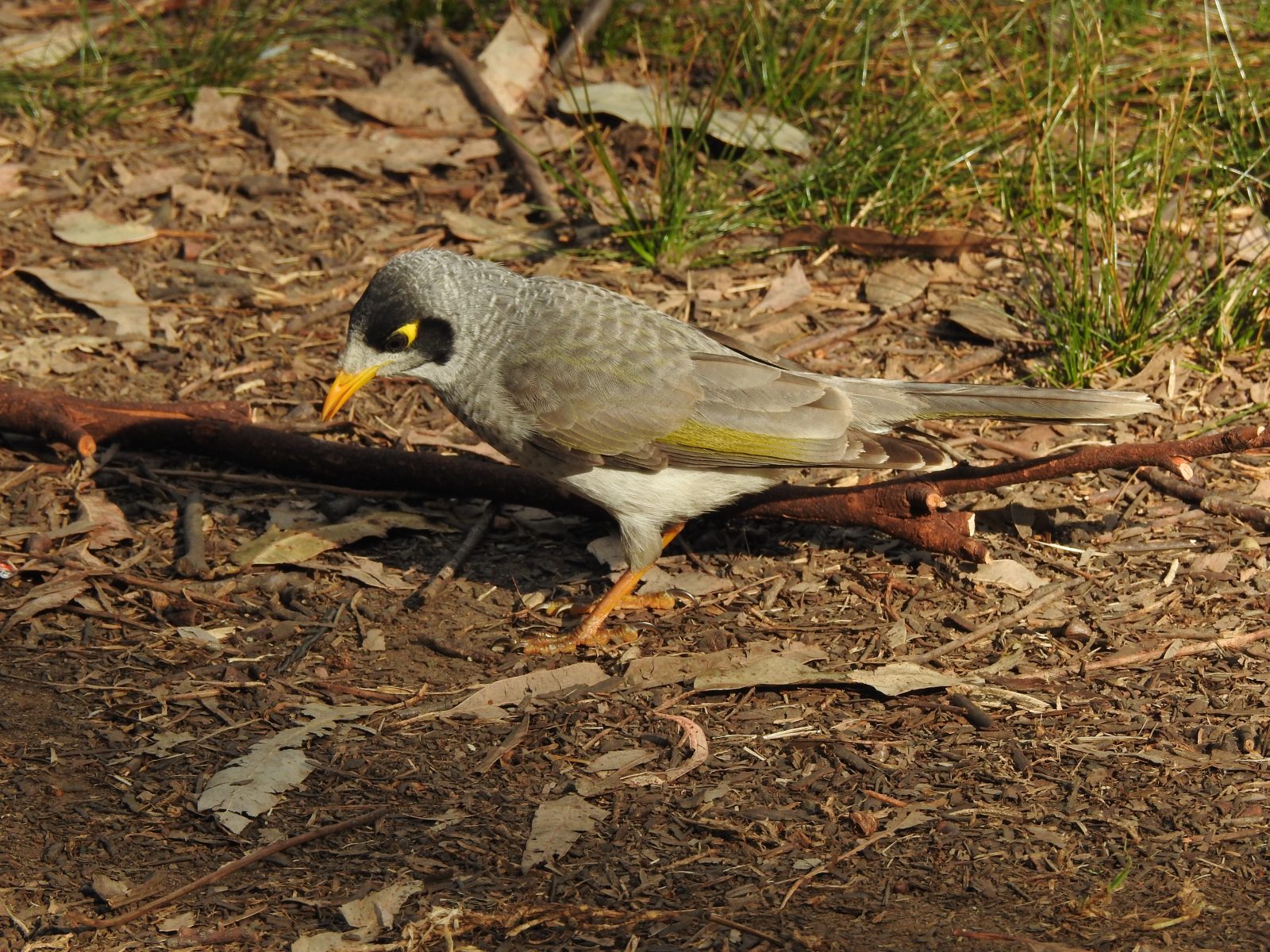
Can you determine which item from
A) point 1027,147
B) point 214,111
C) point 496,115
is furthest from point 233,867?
point 214,111

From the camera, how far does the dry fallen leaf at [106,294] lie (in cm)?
799

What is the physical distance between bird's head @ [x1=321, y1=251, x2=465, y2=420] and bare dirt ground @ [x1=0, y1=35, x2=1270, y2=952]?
0.94 m

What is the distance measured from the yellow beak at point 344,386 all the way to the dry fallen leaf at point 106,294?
240 cm

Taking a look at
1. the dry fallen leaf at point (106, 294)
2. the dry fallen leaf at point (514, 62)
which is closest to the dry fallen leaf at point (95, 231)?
the dry fallen leaf at point (106, 294)

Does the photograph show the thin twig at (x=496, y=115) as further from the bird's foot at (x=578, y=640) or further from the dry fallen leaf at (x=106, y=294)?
the bird's foot at (x=578, y=640)

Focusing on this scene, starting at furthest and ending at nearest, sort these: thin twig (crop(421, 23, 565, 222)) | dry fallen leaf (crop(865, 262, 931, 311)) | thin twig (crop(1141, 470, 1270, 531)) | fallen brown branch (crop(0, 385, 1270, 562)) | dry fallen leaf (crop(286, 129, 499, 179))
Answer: dry fallen leaf (crop(286, 129, 499, 179)), thin twig (crop(421, 23, 565, 222)), dry fallen leaf (crop(865, 262, 931, 311)), thin twig (crop(1141, 470, 1270, 531)), fallen brown branch (crop(0, 385, 1270, 562))

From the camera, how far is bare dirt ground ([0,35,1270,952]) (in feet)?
13.9

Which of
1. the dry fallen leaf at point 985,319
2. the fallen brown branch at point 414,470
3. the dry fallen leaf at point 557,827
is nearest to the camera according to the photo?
the dry fallen leaf at point 557,827

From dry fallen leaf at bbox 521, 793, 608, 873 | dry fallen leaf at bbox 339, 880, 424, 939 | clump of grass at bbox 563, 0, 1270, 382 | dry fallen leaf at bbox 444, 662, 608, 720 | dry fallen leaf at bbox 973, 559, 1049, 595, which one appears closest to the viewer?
dry fallen leaf at bbox 339, 880, 424, 939

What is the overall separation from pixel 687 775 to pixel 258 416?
3.66 m

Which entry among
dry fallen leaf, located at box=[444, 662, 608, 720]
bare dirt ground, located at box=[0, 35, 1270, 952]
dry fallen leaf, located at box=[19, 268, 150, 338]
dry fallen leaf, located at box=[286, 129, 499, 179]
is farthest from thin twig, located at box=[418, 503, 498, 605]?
dry fallen leaf, located at box=[286, 129, 499, 179]

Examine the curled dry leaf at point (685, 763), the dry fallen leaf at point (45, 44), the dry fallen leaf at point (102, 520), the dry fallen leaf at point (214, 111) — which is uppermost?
the dry fallen leaf at point (45, 44)

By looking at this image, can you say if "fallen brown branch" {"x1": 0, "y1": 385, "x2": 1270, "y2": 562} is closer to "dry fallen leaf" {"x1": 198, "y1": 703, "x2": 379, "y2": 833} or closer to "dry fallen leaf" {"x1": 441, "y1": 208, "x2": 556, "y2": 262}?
"dry fallen leaf" {"x1": 198, "y1": 703, "x2": 379, "y2": 833}

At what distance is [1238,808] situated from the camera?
15.0ft
